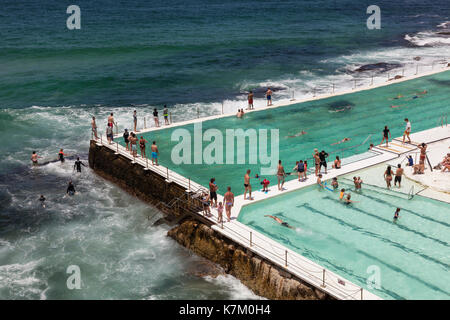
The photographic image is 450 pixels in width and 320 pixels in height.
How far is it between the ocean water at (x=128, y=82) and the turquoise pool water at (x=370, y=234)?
3089 millimetres

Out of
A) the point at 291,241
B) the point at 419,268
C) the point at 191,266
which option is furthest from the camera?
the point at 191,266

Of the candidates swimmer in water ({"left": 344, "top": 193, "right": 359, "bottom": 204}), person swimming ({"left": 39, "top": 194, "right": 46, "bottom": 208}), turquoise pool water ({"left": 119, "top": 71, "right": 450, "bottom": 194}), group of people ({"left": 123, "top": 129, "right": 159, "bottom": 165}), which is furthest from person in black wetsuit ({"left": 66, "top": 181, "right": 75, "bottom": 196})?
swimmer in water ({"left": 344, "top": 193, "right": 359, "bottom": 204})

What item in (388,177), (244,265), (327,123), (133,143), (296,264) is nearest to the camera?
(296,264)

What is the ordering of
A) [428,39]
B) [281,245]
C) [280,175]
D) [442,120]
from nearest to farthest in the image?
[281,245] < [280,175] < [442,120] < [428,39]

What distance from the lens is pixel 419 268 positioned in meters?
17.5

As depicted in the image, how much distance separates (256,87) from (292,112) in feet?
46.7

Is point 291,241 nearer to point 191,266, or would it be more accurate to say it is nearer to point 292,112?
point 191,266

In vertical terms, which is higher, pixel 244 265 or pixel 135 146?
pixel 135 146

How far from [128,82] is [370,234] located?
37.3 m

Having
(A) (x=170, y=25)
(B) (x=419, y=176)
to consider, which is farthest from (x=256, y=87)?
(A) (x=170, y=25)

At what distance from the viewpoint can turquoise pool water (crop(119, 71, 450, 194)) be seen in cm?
2606

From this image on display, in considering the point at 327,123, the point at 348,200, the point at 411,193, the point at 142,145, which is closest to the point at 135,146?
the point at 142,145

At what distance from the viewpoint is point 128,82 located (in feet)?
171

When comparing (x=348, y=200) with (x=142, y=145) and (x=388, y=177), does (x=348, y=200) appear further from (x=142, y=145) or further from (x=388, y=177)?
(x=142, y=145)
